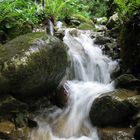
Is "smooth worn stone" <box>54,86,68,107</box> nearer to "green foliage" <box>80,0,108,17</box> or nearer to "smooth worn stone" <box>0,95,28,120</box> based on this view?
"smooth worn stone" <box>0,95,28,120</box>

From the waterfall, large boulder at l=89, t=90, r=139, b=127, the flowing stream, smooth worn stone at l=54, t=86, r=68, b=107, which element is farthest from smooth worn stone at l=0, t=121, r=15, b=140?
the waterfall

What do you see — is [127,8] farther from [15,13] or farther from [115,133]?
[115,133]

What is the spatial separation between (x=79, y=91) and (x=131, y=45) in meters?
1.52

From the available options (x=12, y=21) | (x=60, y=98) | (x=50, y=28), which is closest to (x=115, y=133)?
(x=60, y=98)

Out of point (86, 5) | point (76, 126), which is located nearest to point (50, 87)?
point (76, 126)

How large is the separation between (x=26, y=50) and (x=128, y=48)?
2.41 meters

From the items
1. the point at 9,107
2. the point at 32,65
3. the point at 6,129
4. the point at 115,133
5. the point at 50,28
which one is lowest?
the point at 115,133

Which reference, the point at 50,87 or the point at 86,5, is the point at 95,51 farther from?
the point at 86,5

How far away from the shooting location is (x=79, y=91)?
6578mm

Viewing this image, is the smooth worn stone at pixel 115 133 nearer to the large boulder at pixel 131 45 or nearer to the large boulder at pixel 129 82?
the large boulder at pixel 129 82

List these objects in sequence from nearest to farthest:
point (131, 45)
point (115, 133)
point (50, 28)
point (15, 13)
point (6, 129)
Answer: point (6, 129)
point (115, 133)
point (131, 45)
point (15, 13)
point (50, 28)

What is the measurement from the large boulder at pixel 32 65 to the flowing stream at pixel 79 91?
20.9 inches

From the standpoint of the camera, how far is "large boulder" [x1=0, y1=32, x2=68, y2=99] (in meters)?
5.29

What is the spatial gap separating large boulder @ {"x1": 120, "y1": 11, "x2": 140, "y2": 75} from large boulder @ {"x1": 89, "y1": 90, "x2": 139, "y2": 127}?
1.11 m
